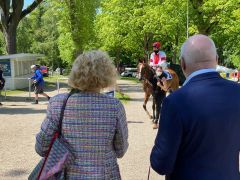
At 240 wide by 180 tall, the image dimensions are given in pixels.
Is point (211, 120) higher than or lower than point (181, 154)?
higher

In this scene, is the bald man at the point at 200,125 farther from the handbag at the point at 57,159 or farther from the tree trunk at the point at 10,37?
the tree trunk at the point at 10,37

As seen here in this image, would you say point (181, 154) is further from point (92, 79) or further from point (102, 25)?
point (102, 25)

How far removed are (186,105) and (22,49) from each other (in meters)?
83.7

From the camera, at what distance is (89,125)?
3.57 metres

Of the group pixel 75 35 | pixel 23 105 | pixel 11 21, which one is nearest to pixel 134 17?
pixel 75 35

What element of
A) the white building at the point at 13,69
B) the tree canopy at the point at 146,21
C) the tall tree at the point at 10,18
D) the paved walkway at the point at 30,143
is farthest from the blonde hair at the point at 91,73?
the tall tree at the point at 10,18

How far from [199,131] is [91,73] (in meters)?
1.09

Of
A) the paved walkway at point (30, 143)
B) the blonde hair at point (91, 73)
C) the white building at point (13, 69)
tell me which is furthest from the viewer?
the white building at point (13, 69)

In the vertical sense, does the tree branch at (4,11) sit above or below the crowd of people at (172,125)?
above

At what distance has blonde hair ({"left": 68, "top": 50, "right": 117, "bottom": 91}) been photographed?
365 centimetres

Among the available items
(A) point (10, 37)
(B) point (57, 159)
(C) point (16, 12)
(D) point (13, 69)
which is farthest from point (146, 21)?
(B) point (57, 159)

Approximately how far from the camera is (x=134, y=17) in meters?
46.3

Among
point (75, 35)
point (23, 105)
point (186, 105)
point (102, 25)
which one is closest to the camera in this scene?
point (186, 105)

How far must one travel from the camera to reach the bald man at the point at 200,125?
2.98 m
